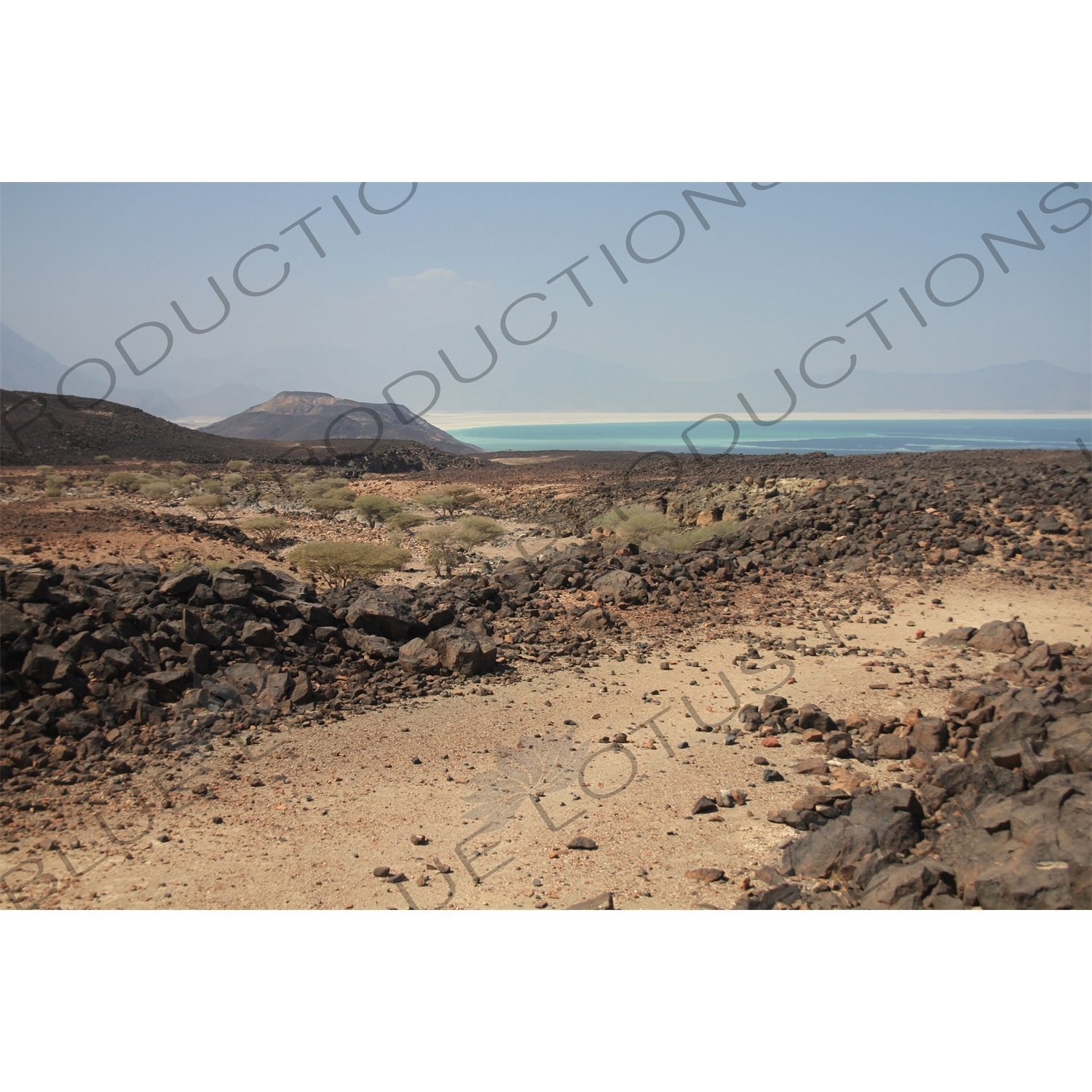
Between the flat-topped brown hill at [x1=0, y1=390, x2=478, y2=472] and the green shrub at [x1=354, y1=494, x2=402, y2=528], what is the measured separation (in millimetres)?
19125

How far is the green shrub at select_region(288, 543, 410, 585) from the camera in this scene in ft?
45.3

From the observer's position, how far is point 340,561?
13.8 m

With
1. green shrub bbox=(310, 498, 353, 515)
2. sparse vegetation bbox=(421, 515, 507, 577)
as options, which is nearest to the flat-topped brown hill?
green shrub bbox=(310, 498, 353, 515)

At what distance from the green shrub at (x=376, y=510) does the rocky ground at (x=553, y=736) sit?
12.9 m

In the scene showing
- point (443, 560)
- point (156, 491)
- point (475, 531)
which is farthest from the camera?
point (156, 491)

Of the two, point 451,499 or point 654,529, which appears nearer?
point 654,529

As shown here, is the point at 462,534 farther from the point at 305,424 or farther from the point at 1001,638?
the point at 305,424

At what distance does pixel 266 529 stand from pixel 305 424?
79.0 metres

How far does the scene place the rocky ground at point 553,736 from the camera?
4016 mm

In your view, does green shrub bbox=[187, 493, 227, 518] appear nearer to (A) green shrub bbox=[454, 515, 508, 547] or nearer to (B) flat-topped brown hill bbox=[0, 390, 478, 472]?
(A) green shrub bbox=[454, 515, 508, 547]

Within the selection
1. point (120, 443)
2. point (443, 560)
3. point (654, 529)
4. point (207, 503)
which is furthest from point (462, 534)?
point (120, 443)

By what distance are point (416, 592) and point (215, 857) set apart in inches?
242

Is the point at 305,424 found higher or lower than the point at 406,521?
higher

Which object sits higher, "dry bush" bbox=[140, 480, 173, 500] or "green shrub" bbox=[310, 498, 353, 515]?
"dry bush" bbox=[140, 480, 173, 500]
